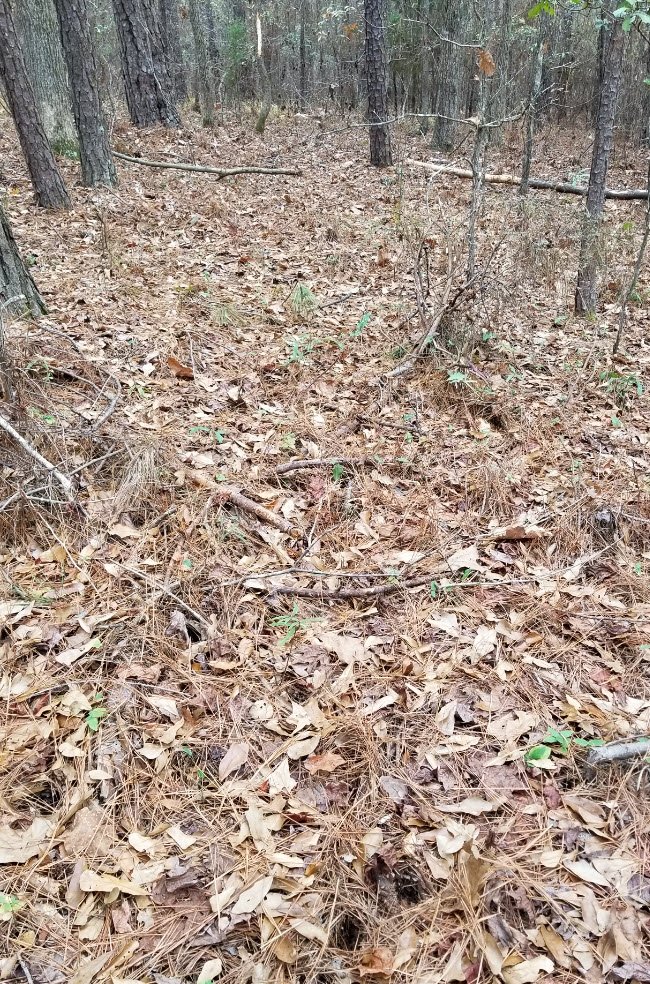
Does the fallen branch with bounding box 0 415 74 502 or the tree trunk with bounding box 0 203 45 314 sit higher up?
the tree trunk with bounding box 0 203 45 314

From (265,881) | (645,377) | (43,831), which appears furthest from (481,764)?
(645,377)

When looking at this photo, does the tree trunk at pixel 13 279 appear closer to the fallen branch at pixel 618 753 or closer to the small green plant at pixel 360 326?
the small green plant at pixel 360 326

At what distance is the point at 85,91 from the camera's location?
23.2ft

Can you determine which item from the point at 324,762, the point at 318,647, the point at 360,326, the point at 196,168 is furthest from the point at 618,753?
the point at 196,168

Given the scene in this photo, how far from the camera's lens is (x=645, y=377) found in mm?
4844

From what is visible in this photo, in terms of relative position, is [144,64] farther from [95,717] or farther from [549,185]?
[95,717]

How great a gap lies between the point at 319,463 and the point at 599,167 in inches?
166

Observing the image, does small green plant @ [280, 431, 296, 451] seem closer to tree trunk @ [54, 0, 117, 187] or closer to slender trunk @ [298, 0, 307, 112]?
tree trunk @ [54, 0, 117, 187]

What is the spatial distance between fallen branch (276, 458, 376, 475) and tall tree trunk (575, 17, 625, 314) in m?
3.53

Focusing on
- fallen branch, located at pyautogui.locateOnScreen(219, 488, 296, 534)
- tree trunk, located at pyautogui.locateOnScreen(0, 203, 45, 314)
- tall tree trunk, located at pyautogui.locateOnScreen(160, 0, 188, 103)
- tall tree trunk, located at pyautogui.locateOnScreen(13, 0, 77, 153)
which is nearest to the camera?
fallen branch, located at pyautogui.locateOnScreen(219, 488, 296, 534)

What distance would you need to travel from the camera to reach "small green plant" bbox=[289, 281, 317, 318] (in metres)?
5.42

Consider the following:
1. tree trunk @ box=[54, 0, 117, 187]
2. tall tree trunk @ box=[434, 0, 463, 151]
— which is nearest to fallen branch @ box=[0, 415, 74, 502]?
tree trunk @ box=[54, 0, 117, 187]

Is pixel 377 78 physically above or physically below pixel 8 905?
above

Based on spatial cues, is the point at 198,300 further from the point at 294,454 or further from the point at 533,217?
the point at 533,217
